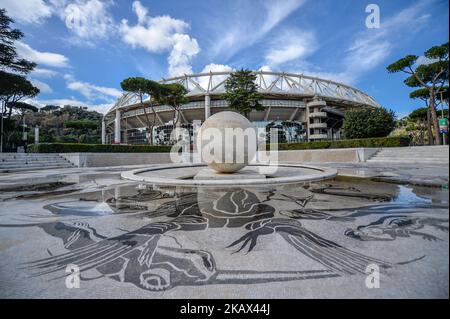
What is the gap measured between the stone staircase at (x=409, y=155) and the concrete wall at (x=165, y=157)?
1031 millimetres

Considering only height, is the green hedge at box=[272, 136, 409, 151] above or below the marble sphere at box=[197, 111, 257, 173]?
above

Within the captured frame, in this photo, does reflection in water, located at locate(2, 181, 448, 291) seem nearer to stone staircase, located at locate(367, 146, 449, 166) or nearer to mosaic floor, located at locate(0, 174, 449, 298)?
mosaic floor, located at locate(0, 174, 449, 298)

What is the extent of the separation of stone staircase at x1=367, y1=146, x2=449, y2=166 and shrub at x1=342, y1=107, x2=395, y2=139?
479 centimetres

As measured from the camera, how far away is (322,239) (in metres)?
3.21

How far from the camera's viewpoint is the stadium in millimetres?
57062

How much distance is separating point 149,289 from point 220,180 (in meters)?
6.28

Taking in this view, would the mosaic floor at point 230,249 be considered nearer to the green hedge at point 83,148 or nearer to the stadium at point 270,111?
the green hedge at point 83,148

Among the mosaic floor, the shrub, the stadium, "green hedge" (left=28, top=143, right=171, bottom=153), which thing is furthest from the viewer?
the stadium

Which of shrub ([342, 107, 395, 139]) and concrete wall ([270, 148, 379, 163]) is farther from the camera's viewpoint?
shrub ([342, 107, 395, 139])

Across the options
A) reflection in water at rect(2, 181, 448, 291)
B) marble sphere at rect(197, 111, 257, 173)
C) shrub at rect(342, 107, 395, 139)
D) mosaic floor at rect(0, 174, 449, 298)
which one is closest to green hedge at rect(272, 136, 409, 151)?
shrub at rect(342, 107, 395, 139)

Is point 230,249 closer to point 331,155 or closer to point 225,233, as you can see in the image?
point 225,233
